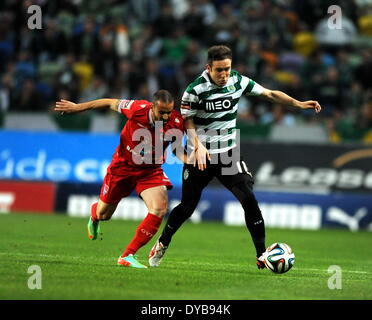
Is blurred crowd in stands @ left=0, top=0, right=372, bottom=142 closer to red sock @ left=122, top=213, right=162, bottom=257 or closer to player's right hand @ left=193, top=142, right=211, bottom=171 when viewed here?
red sock @ left=122, top=213, right=162, bottom=257

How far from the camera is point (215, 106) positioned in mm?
9844

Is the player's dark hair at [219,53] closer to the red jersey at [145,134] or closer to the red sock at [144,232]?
the red jersey at [145,134]

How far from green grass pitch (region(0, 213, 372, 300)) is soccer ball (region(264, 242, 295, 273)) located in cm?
9

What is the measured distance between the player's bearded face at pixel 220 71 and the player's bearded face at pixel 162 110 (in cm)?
57

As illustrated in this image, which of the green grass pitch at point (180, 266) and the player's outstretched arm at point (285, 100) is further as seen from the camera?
the player's outstretched arm at point (285, 100)

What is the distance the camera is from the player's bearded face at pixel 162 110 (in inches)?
376

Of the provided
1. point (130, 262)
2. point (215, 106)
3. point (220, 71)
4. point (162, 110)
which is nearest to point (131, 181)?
point (130, 262)

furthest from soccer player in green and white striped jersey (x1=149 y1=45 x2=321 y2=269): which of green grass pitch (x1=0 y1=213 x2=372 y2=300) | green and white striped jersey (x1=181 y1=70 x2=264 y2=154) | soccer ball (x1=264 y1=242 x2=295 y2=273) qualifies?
green grass pitch (x1=0 y1=213 x2=372 y2=300)

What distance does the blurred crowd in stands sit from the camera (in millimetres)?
20250

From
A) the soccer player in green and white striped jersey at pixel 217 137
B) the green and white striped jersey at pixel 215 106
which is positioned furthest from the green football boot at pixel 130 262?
the green and white striped jersey at pixel 215 106

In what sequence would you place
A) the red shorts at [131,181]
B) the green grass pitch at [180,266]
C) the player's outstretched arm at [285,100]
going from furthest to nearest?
1. the red shorts at [131,181]
2. the player's outstretched arm at [285,100]
3. the green grass pitch at [180,266]

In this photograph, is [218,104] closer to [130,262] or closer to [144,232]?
[144,232]
